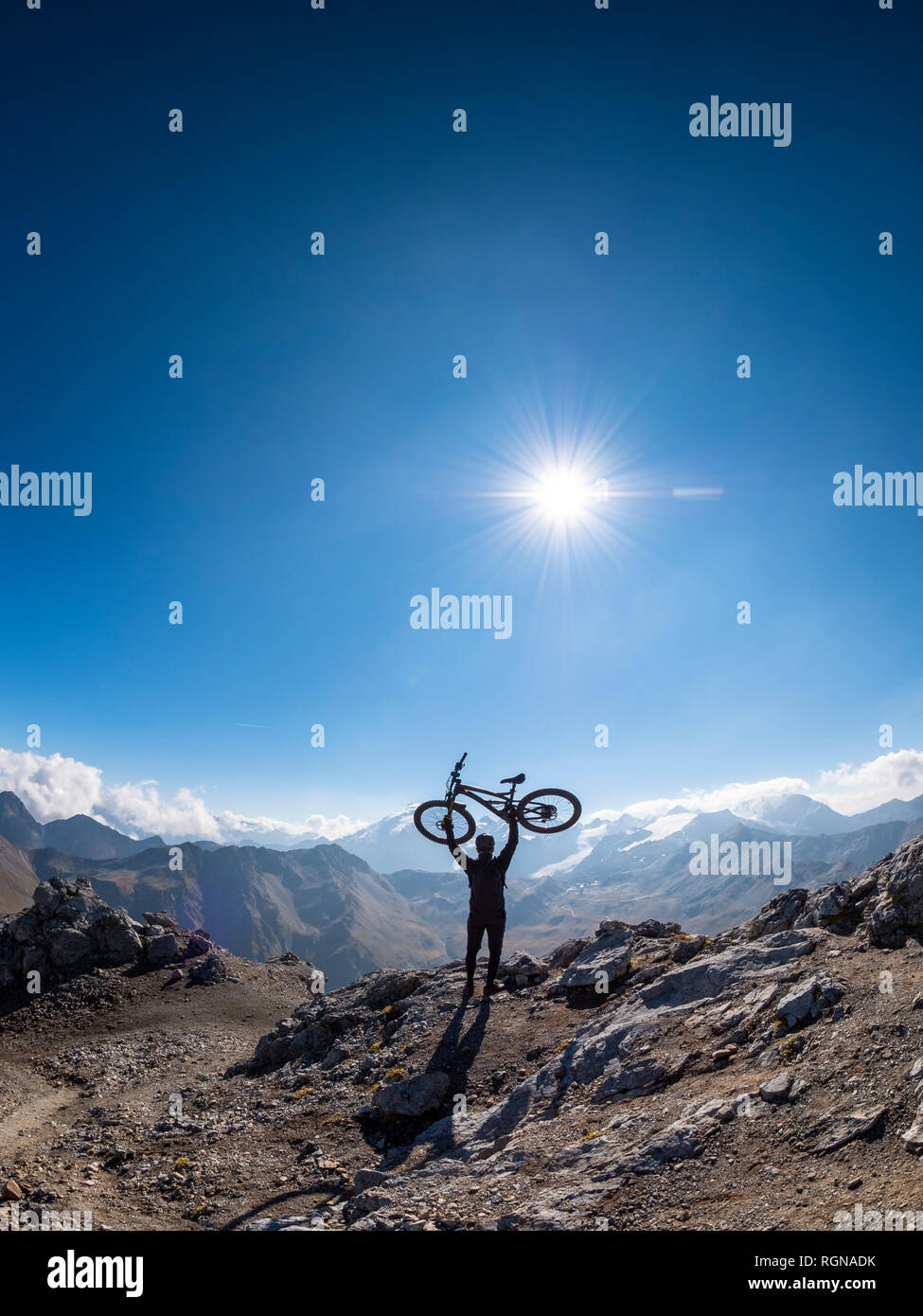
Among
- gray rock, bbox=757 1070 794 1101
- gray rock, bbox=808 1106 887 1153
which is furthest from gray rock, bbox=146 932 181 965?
gray rock, bbox=808 1106 887 1153

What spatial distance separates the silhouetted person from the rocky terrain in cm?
118

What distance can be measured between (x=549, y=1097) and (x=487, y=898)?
6862 millimetres

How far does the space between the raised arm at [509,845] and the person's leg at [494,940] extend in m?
1.77

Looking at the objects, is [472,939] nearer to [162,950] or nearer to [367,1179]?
[367,1179]

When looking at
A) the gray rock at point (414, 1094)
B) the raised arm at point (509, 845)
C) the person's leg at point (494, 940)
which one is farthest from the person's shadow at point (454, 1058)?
the raised arm at point (509, 845)

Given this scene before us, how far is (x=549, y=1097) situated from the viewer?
13672 millimetres

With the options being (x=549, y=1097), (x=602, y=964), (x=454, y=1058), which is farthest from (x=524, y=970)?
(x=549, y=1097)

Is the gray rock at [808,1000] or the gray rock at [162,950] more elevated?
the gray rock at [808,1000]

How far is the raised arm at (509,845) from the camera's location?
811 inches

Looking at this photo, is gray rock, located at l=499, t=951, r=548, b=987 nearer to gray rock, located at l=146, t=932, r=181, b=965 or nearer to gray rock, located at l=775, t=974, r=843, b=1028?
gray rock, located at l=775, t=974, r=843, b=1028

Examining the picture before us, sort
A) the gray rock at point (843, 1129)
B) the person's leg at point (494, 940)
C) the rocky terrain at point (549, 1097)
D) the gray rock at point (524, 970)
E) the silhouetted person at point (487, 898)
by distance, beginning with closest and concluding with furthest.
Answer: the gray rock at point (843, 1129)
the rocky terrain at point (549, 1097)
the silhouetted person at point (487, 898)
the person's leg at point (494, 940)
the gray rock at point (524, 970)

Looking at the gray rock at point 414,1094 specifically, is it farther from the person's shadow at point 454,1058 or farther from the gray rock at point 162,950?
the gray rock at point 162,950
